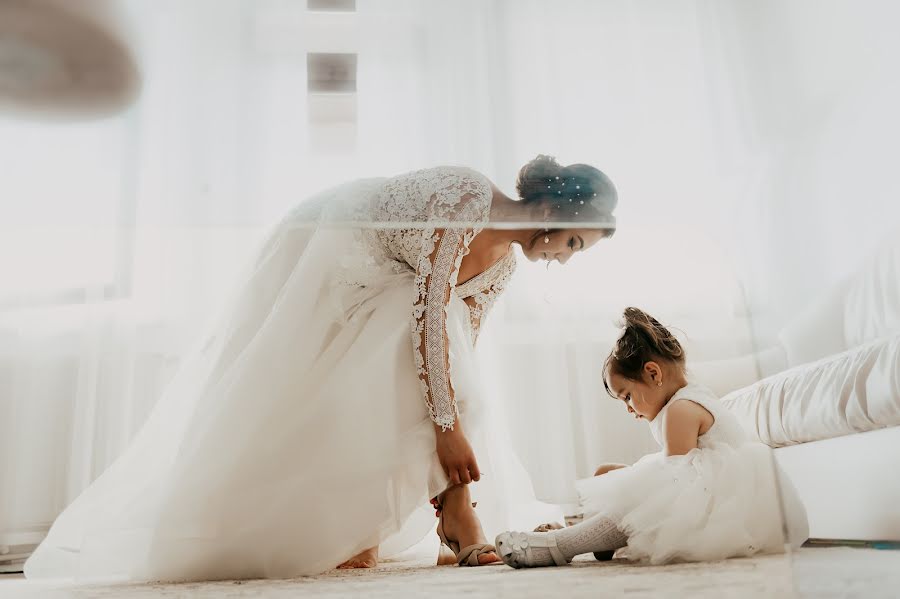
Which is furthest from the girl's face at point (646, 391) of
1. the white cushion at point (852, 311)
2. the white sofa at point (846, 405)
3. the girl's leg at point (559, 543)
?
the white cushion at point (852, 311)

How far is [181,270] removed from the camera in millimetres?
577

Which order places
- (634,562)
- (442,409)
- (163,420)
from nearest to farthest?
(634,562)
(442,409)
(163,420)

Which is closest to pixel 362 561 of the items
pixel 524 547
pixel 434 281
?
pixel 524 547

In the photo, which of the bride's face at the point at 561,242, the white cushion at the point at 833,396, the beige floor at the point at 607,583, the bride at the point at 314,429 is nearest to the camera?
the beige floor at the point at 607,583

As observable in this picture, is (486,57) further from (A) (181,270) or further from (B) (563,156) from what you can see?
(A) (181,270)

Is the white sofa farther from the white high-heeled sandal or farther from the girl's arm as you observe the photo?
the white high-heeled sandal

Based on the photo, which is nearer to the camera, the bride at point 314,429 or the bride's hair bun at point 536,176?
the bride's hair bun at point 536,176

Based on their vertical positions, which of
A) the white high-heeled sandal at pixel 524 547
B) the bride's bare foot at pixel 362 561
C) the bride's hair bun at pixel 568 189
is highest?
the bride's hair bun at pixel 568 189

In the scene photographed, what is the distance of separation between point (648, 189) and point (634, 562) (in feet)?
1.50

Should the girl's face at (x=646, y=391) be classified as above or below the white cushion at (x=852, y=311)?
below

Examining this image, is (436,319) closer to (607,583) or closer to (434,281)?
(434,281)

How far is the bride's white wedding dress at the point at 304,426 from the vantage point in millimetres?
800

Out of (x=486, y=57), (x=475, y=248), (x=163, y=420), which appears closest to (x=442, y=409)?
(x=475, y=248)

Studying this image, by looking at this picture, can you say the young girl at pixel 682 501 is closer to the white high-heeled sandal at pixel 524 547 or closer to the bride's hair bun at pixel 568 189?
the white high-heeled sandal at pixel 524 547
